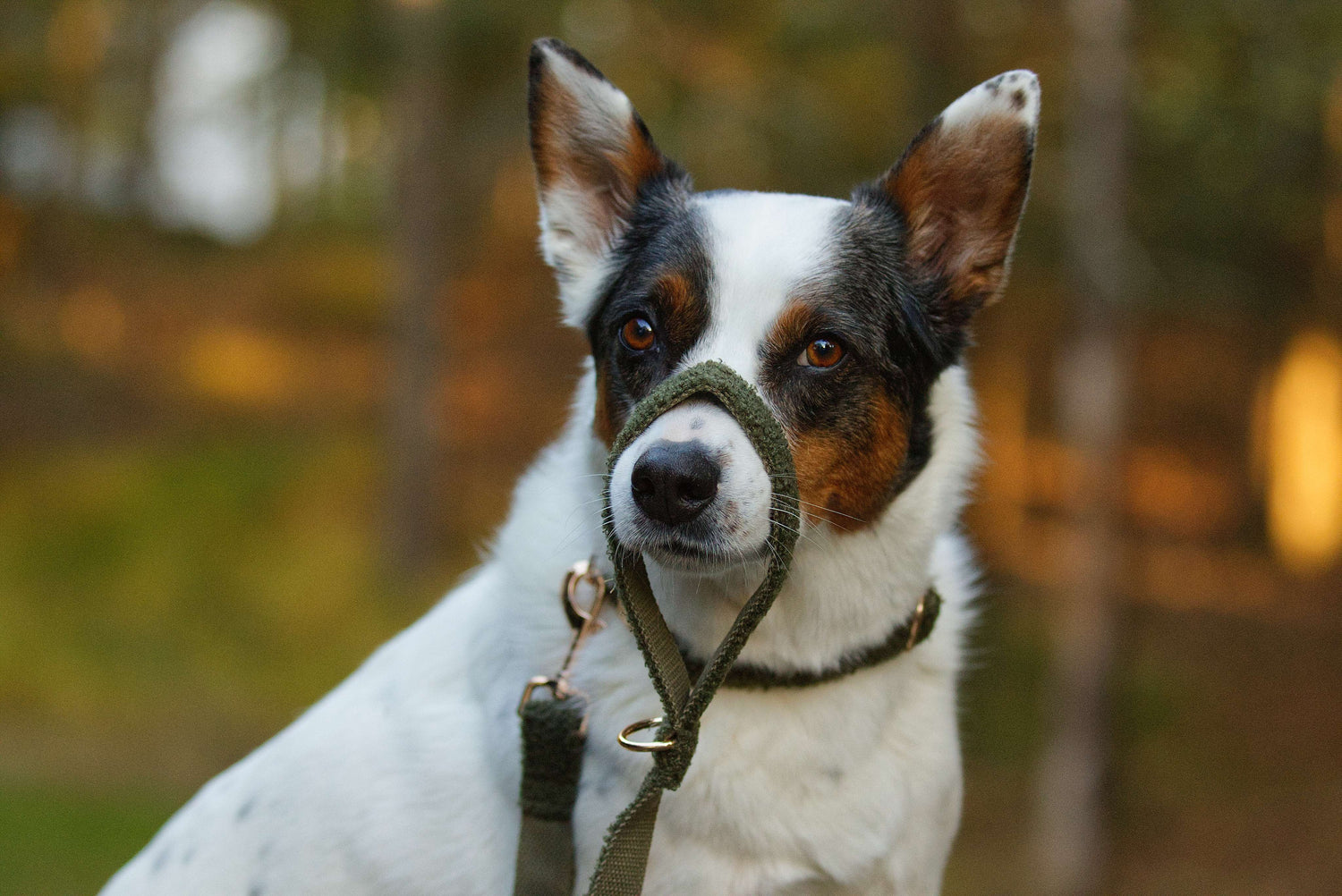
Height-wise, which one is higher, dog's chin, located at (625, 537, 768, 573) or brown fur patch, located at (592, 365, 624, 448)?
brown fur patch, located at (592, 365, 624, 448)

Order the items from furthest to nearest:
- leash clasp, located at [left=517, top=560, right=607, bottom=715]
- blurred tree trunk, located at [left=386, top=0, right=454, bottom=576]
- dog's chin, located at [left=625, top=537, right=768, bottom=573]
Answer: blurred tree trunk, located at [left=386, top=0, right=454, bottom=576], leash clasp, located at [left=517, top=560, right=607, bottom=715], dog's chin, located at [left=625, top=537, right=768, bottom=573]

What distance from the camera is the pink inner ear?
2.41 m

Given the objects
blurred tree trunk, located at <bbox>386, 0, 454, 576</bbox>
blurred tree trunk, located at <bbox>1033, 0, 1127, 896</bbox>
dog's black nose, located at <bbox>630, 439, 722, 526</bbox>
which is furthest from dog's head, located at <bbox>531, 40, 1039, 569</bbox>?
blurred tree trunk, located at <bbox>386, 0, 454, 576</bbox>

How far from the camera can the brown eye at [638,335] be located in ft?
7.95

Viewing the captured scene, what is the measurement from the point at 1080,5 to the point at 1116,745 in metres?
5.83

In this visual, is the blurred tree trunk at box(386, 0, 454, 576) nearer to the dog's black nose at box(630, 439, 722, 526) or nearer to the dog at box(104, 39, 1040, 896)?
the dog at box(104, 39, 1040, 896)

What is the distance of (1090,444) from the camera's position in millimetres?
8438

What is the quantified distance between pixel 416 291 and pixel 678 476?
32.0ft

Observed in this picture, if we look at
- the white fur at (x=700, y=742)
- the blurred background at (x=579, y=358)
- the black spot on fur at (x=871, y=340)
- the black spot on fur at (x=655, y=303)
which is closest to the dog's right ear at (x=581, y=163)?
the black spot on fur at (x=655, y=303)

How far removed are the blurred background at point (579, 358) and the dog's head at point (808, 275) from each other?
386 centimetres

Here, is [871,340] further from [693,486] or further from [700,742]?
[700,742]

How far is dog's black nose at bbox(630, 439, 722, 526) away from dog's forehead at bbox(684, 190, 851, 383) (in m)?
0.36

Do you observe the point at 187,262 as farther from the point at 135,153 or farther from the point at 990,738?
the point at 990,738

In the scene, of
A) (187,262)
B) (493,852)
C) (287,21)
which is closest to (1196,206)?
(493,852)
